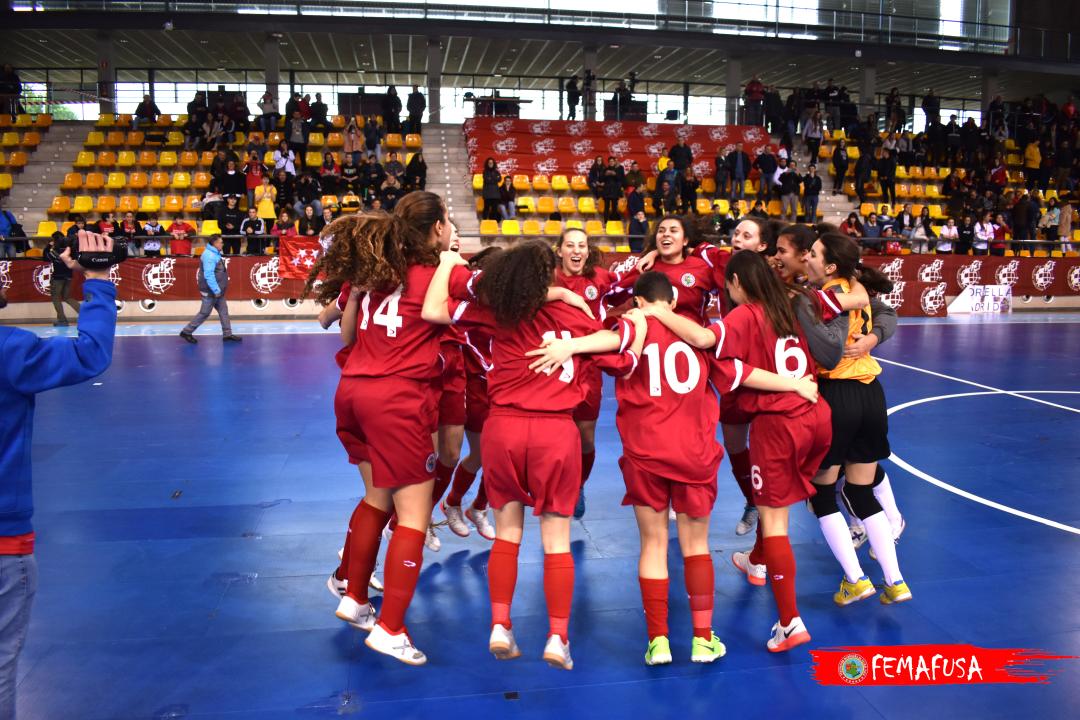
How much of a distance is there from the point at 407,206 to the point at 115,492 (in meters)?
4.05

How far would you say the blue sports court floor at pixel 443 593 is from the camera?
3775mm

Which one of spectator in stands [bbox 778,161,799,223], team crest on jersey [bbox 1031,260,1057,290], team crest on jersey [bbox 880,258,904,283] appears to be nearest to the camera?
team crest on jersey [bbox 880,258,904,283]

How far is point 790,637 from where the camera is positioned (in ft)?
13.6

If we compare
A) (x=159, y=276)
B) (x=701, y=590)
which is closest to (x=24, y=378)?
(x=701, y=590)

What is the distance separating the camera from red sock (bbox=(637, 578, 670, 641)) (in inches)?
159

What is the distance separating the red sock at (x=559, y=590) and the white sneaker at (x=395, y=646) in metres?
0.66

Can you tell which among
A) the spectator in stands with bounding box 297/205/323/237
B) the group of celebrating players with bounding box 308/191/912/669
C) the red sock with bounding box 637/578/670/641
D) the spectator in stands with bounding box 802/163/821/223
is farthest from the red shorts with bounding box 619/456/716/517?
the spectator in stands with bounding box 802/163/821/223

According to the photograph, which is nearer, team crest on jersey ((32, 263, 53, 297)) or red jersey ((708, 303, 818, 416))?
red jersey ((708, 303, 818, 416))

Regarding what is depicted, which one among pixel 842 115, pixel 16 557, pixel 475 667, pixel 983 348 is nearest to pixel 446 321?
pixel 475 667

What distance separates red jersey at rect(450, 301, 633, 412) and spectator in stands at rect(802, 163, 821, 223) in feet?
64.9

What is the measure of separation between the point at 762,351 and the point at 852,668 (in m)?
1.56

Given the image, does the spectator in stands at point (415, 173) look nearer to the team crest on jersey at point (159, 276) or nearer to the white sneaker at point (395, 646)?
the team crest on jersey at point (159, 276)

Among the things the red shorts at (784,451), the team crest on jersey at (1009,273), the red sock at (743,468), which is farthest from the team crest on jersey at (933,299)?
the red shorts at (784,451)

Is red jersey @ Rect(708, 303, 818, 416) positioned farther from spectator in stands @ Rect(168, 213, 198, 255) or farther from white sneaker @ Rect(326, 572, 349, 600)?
spectator in stands @ Rect(168, 213, 198, 255)
